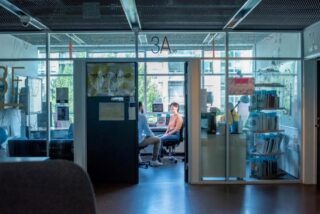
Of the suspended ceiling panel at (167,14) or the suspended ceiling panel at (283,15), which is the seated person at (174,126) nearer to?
the suspended ceiling panel at (167,14)

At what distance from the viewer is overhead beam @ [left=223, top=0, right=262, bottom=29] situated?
5.07 m

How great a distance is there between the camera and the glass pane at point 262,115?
681cm

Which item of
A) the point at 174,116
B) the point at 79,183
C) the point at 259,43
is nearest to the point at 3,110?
the point at 174,116

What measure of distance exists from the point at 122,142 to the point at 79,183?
5.44 metres

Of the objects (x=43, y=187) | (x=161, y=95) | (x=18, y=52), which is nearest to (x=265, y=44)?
(x=161, y=95)

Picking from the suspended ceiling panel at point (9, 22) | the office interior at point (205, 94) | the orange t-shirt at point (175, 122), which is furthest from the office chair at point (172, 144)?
the suspended ceiling panel at point (9, 22)

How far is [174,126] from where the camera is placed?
8773 mm

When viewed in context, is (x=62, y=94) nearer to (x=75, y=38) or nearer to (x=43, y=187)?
(x=75, y=38)

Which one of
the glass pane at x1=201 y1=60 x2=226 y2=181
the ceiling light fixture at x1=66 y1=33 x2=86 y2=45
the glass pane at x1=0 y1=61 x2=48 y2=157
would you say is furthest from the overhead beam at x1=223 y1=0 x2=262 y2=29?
the glass pane at x1=0 y1=61 x2=48 y2=157

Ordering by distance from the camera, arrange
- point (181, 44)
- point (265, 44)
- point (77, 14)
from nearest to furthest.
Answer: point (77, 14) → point (265, 44) → point (181, 44)

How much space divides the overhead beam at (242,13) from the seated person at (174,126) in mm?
2570

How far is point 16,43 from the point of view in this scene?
273 inches

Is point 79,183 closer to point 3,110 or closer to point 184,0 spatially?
point 184,0

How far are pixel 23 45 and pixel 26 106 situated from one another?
39.4 inches
